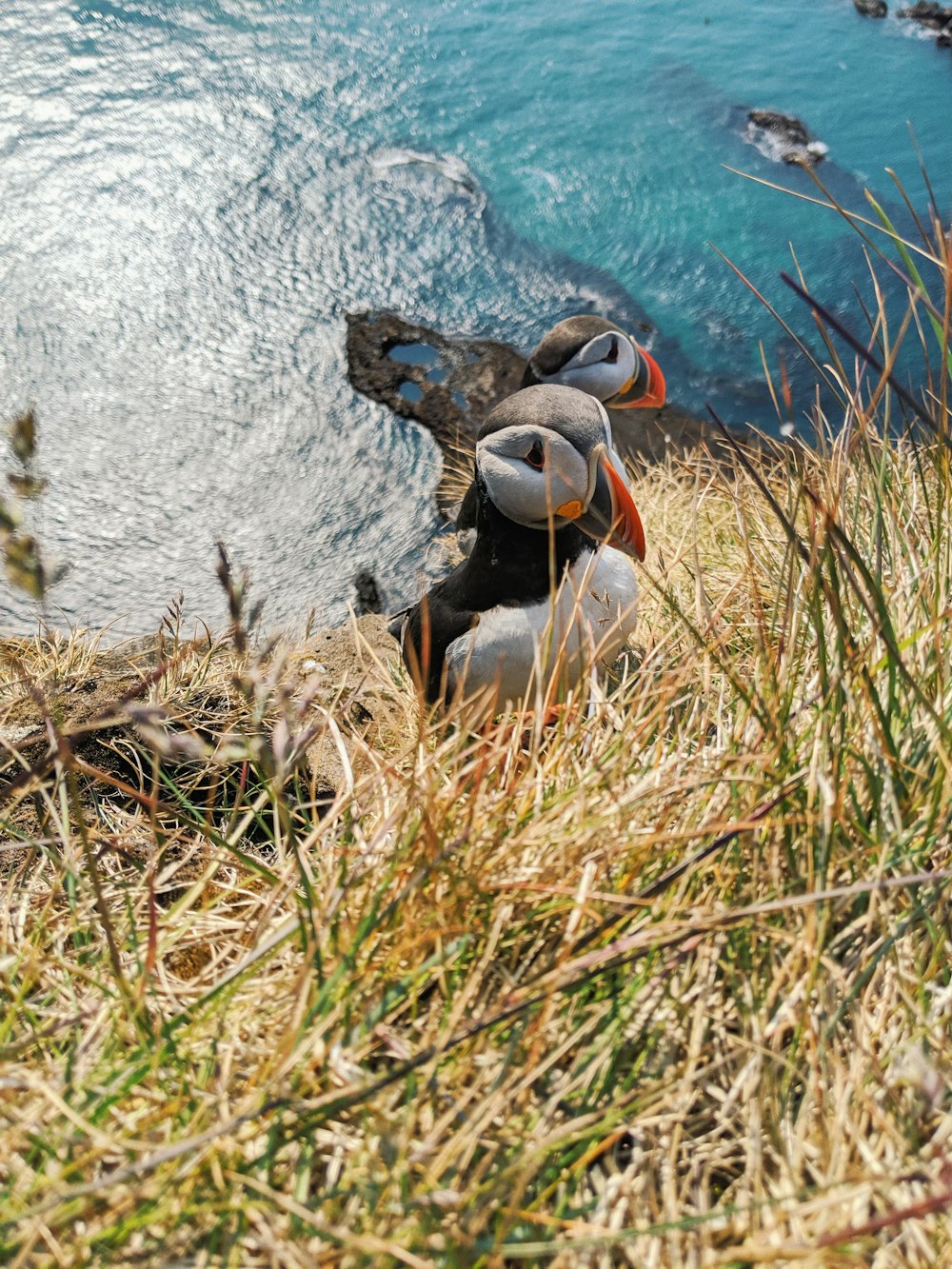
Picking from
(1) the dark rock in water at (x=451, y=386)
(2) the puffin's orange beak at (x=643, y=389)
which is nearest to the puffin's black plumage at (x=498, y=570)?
(2) the puffin's orange beak at (x=643, y=389)

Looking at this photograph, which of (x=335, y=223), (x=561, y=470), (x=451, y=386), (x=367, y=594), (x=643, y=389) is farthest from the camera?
(x=335, y=223)

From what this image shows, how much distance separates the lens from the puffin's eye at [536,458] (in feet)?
8.62

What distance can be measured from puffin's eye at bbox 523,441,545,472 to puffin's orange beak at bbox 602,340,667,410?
1.92m

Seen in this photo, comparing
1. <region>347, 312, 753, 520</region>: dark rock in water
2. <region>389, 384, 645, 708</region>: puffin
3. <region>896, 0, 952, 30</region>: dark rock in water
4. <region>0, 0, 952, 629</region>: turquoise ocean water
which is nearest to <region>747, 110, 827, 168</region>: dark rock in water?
<region>0, 0, 952, 629</region>: turquoise ocean water

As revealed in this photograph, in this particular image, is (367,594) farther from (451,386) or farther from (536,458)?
(536,458)

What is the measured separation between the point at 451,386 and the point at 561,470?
327 centimetres

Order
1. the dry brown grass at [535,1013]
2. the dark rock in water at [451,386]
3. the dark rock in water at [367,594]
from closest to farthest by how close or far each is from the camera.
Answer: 1. the dry brown grass at [535,1013]
2. the dark rock in water at [367,594]
3. the dark rock in water at [451,386]

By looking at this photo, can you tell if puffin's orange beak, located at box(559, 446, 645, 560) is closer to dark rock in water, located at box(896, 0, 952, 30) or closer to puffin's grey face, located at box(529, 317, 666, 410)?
puffin's grey face, located at box(529, 317, 666, 410)

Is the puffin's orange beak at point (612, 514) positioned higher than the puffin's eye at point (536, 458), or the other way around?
the puffin's eye at point (536, 458)

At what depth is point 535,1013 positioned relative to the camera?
136cm

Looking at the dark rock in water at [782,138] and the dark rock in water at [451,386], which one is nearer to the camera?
the dark rock in water at [451,386]

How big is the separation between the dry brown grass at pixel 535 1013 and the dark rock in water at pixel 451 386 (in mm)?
3818

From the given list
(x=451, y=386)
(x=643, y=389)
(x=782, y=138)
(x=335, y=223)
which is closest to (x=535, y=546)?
(x=643, y=389)

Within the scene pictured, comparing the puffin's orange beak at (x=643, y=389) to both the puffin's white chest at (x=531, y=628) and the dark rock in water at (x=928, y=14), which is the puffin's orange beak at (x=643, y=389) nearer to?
the puffin's white chest at (x=531, y=628)
